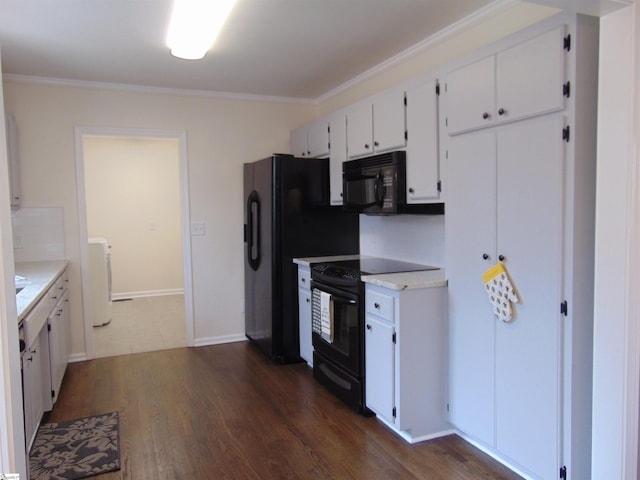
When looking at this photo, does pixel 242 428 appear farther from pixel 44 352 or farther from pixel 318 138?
pixel 318 138

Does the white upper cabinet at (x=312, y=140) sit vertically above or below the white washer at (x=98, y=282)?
above

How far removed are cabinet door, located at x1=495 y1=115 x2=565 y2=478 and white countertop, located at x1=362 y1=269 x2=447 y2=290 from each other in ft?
1.46

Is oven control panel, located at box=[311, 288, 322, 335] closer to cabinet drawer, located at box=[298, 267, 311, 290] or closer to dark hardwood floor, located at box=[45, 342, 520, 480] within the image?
cabinet drawer, located at box=[298, 267, 311, 290]

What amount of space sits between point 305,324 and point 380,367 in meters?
1.23

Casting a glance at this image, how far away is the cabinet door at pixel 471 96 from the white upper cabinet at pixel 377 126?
1.62 feet

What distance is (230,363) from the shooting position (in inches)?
162

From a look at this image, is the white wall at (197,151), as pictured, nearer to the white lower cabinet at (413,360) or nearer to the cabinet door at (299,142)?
the cabinet door at (299,142)

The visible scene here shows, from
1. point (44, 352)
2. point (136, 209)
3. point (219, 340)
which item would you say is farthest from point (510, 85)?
point (136, 209)

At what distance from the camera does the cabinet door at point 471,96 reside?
2.31 m

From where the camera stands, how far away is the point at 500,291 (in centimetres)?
228

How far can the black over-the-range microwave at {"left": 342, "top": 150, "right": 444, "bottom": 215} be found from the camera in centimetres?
305

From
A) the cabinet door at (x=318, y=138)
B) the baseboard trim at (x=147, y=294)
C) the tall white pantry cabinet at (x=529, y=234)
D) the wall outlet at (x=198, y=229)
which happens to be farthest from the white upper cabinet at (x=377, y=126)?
the baseboard trim at (x=147, y=294)

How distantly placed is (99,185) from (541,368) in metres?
6.65

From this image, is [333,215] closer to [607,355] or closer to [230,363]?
Answer: [230,363]
